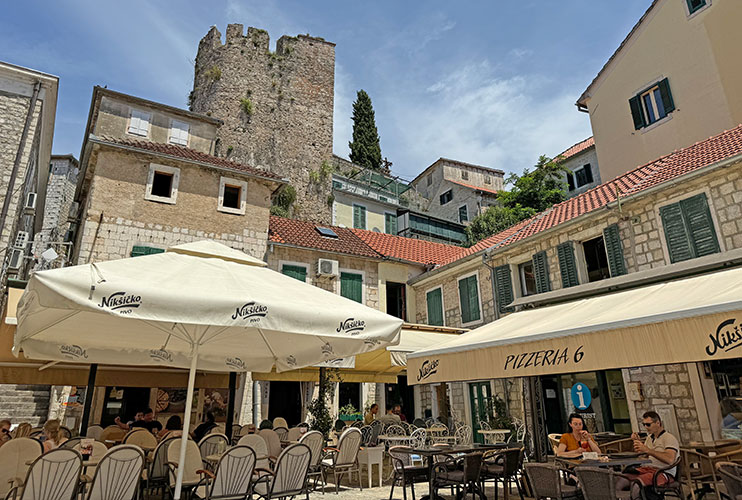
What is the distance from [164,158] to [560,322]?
13.1 meters

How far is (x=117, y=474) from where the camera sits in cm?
476

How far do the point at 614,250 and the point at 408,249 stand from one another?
414 inches

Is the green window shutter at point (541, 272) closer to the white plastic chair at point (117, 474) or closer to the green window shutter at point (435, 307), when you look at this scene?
the green window shutter at point (435, 307)

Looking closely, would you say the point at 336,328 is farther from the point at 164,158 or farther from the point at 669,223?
the point at 164,158

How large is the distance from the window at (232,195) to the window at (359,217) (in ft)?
45.3

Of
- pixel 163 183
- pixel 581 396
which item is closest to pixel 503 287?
pixel 581 396

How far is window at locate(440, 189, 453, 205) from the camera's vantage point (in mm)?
35406

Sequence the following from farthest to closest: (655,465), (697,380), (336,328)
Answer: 1. (697,380)
2. (655,465)
3. (336,328)

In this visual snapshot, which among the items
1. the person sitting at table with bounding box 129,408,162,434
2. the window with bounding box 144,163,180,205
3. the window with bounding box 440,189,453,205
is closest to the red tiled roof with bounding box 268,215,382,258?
the window with bounding box 144,163,180,205

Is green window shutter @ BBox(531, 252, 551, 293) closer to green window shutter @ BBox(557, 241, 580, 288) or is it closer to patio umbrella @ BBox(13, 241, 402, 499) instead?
green window shutter @ BBox(557, 241, 580, 288)

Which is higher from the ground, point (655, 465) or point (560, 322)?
point (560, 322)

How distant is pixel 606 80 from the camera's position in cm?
1759

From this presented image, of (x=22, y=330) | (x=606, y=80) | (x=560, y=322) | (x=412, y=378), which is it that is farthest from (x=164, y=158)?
(x=606, y=80)

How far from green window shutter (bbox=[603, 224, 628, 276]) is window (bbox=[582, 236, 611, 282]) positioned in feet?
1.74
